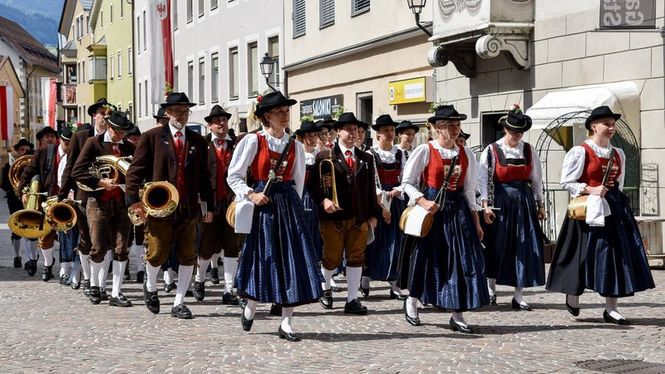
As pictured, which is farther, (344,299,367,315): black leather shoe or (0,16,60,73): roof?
(0,16,60,73): roof

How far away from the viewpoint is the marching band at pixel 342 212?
9828 mm

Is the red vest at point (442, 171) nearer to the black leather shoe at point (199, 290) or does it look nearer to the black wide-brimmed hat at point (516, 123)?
the black wide-brimmed hat at point (516, 123)

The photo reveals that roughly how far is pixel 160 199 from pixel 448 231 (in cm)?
266

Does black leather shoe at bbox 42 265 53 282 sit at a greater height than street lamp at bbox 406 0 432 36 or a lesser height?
lesser

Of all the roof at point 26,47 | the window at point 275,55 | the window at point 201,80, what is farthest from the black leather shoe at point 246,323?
the roof at point 26,47

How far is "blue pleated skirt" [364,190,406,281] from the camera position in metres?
13.1

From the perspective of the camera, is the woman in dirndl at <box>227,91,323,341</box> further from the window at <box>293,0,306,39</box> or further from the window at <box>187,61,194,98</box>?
the window at <box>187,61,194,98</box>

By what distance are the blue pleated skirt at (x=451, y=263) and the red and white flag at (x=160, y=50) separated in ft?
47.2

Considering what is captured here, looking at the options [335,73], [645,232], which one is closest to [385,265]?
[645,232]

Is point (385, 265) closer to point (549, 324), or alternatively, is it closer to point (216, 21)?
point (549, 324)

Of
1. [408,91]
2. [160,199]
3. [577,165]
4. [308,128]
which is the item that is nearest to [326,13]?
[408,91]

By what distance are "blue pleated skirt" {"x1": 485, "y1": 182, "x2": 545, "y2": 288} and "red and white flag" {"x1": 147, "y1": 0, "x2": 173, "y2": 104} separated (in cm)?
1313

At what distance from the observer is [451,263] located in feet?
33.1

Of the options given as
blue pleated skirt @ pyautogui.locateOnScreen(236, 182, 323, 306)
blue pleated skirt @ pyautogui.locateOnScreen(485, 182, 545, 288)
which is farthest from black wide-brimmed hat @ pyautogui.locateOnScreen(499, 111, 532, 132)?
blue pleated skirt @ pyautogui.locateOnScreen(236, 182, 323, 306)
